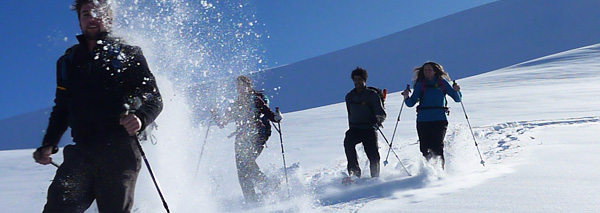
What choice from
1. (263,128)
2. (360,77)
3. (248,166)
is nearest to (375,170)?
(360,77)

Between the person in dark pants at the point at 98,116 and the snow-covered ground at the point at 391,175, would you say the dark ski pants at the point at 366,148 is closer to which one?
the snow-covered ground at the point at 391,175

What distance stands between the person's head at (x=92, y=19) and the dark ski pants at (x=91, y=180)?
56cm

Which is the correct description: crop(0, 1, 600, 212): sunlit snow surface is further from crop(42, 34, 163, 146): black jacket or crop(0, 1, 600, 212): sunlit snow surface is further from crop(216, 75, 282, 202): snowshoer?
crop(42, 34, 163, 146): black jacket

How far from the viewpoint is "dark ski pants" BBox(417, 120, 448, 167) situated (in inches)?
220

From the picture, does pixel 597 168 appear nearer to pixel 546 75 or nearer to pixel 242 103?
pixel 242 103

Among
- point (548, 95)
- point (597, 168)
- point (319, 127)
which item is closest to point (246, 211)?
point (597, 168)

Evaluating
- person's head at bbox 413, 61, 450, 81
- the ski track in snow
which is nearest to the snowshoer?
the ski track in snow

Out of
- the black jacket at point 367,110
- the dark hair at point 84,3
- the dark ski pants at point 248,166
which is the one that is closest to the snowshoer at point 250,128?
the dark ski pants at point 248,166

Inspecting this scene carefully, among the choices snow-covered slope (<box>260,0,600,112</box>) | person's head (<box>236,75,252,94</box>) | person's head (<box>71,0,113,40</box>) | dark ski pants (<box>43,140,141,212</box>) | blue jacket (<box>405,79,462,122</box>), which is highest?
snow-covered slope (<box>260,0,600,112</box>)

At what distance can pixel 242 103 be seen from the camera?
212 inches

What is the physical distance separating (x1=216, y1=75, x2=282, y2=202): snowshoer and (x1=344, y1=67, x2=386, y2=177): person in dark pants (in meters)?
1.05

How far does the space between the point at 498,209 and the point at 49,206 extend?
9.07ft

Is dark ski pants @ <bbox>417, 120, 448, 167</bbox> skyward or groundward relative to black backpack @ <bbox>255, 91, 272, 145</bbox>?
groundward

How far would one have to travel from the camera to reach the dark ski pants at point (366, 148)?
5859 millimetres
